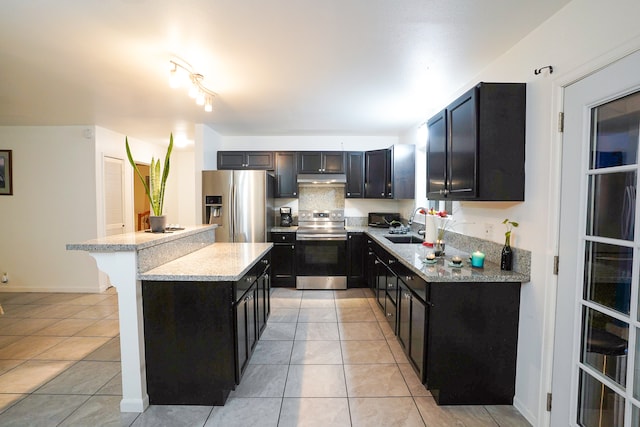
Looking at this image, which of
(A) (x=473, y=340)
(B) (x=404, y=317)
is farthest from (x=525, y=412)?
(B) (x=404, y=317)

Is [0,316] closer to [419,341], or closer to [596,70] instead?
[419,341]

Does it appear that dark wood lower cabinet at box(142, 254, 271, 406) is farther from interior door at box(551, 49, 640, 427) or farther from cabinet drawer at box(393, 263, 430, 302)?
interior door at box(551, 49, 640, 427)

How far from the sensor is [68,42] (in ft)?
6.33

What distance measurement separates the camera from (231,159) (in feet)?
15.1

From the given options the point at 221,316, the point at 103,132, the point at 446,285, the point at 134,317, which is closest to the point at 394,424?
the point at 446,285

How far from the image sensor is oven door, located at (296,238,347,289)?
14.2ft

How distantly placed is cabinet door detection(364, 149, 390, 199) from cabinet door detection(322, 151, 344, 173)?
1.36 feet

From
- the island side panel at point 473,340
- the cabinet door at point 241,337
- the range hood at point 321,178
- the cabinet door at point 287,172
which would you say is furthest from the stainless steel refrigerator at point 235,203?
the island side panel at point 473,340

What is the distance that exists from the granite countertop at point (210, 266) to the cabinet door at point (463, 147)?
1.63 metres

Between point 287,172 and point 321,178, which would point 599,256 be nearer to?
point 321,178

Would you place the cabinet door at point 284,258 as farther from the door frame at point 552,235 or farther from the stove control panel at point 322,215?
the door frame at point 552,235

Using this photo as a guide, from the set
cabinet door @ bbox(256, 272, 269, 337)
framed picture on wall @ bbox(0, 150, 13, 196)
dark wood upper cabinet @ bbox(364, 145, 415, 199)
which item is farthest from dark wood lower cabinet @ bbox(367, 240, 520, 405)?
framed picture on wall @ bbox(0, 150, 13, 196)

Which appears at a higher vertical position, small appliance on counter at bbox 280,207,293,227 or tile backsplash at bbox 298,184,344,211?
tile backsplash at bbox 298,184,344,211

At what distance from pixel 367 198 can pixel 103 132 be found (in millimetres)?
4161
